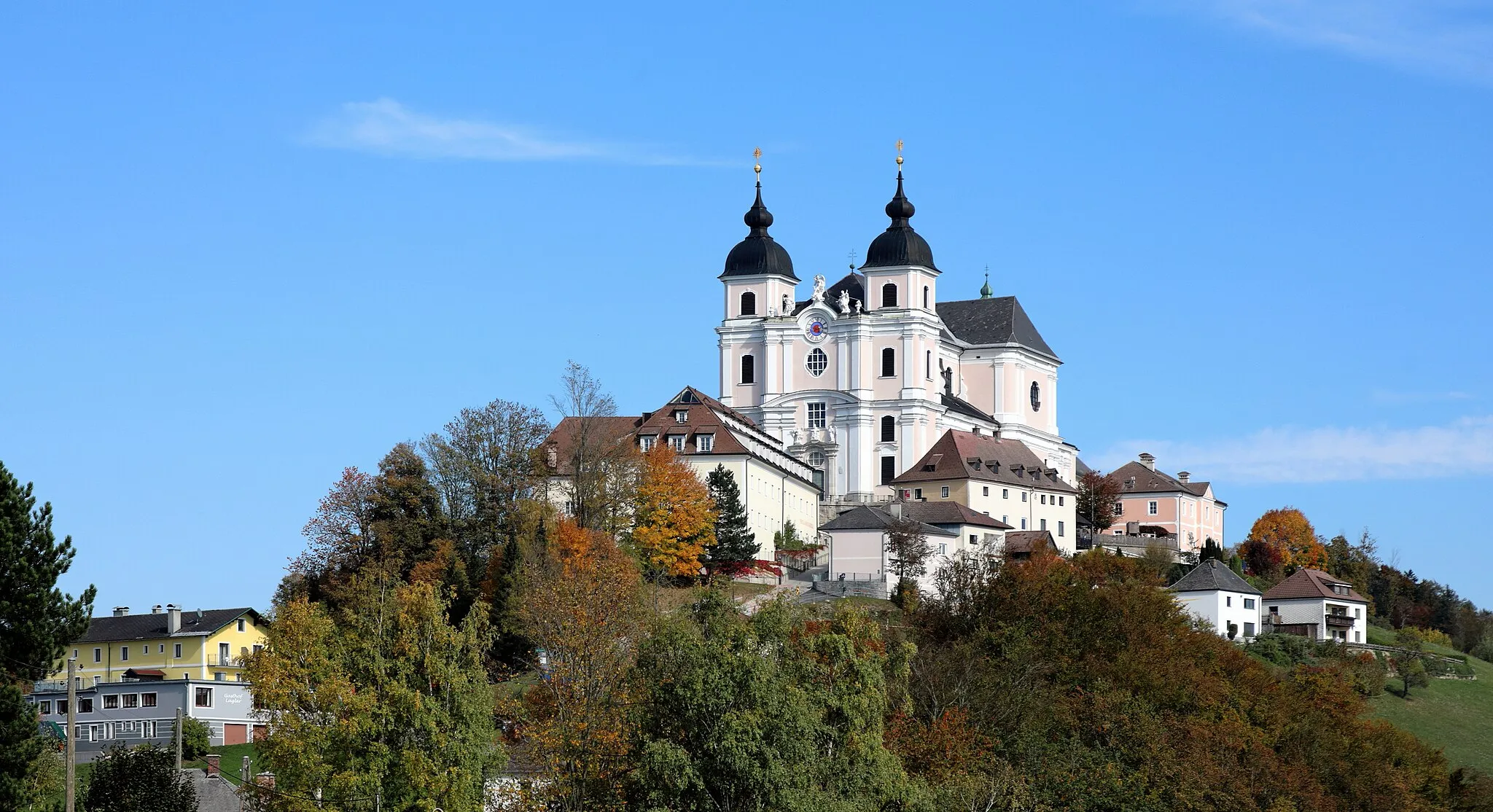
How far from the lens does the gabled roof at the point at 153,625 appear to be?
7619 centimetres

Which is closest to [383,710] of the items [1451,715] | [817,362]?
[1451,715]

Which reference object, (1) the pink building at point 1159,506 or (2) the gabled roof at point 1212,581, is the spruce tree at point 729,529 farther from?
(1) the pink building at point 1159,506

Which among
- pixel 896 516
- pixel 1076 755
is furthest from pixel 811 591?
pixel 1076 755

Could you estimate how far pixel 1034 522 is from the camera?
328ft

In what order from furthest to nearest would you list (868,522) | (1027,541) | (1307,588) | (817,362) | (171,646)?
(817,362) → (1027,541) → (1307,588) → (868,522) → (171,646)

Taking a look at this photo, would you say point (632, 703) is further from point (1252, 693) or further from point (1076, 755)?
point (1252, 693)

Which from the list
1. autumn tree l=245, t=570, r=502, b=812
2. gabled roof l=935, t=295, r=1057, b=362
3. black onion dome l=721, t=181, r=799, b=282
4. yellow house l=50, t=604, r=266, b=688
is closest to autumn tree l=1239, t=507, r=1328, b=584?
gabled roof l=935, t=295, r=1057, b=362

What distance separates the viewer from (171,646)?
76.4m

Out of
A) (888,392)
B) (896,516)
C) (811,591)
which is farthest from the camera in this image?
(888,392)

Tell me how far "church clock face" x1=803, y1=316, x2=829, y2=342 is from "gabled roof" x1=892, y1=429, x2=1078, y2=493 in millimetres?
7063

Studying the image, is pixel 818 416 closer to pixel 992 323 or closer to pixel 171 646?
pixel 992 323

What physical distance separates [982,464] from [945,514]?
22.0 feet

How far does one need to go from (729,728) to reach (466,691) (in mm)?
5054

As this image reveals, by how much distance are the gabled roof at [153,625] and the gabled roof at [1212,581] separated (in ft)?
118
